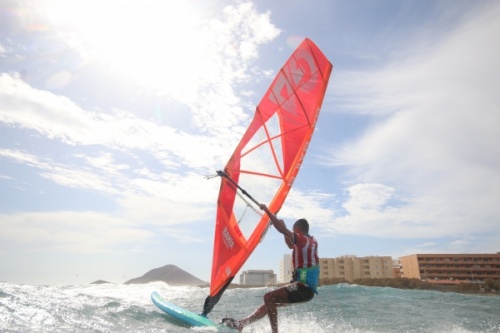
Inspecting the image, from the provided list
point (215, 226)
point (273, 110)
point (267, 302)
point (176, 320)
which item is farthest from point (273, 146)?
point (176, 320)

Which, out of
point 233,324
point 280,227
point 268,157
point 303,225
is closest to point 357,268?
point 268,157

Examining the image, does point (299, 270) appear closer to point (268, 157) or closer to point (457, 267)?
point (268, 157)

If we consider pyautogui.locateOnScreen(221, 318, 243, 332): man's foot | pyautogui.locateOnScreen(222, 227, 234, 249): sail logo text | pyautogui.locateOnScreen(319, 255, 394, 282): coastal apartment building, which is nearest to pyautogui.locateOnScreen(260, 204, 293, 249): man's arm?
pyautogui.locateOnScreen(222, 227, 234, 249): sail logo text

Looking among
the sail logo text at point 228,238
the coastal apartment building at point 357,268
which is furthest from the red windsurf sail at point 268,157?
the coastal apartment building at point 357,268

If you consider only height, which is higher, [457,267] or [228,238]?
[457,267]

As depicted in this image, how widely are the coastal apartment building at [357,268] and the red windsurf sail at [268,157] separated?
7686cm

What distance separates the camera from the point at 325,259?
80188 mm

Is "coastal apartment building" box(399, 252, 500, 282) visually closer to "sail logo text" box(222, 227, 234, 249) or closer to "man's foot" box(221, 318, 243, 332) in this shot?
"sail logo text" box(222, 227, 234, 249)

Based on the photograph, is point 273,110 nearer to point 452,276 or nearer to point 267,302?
point 267,302

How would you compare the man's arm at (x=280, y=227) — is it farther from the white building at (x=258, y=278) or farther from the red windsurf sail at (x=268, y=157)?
the white building at (x=258, y=278)

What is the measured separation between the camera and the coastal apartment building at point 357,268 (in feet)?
246

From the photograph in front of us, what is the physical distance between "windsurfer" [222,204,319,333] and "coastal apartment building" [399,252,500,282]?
7422 centimetres

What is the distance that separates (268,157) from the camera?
5.99m

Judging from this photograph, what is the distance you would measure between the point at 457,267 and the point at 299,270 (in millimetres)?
78802
